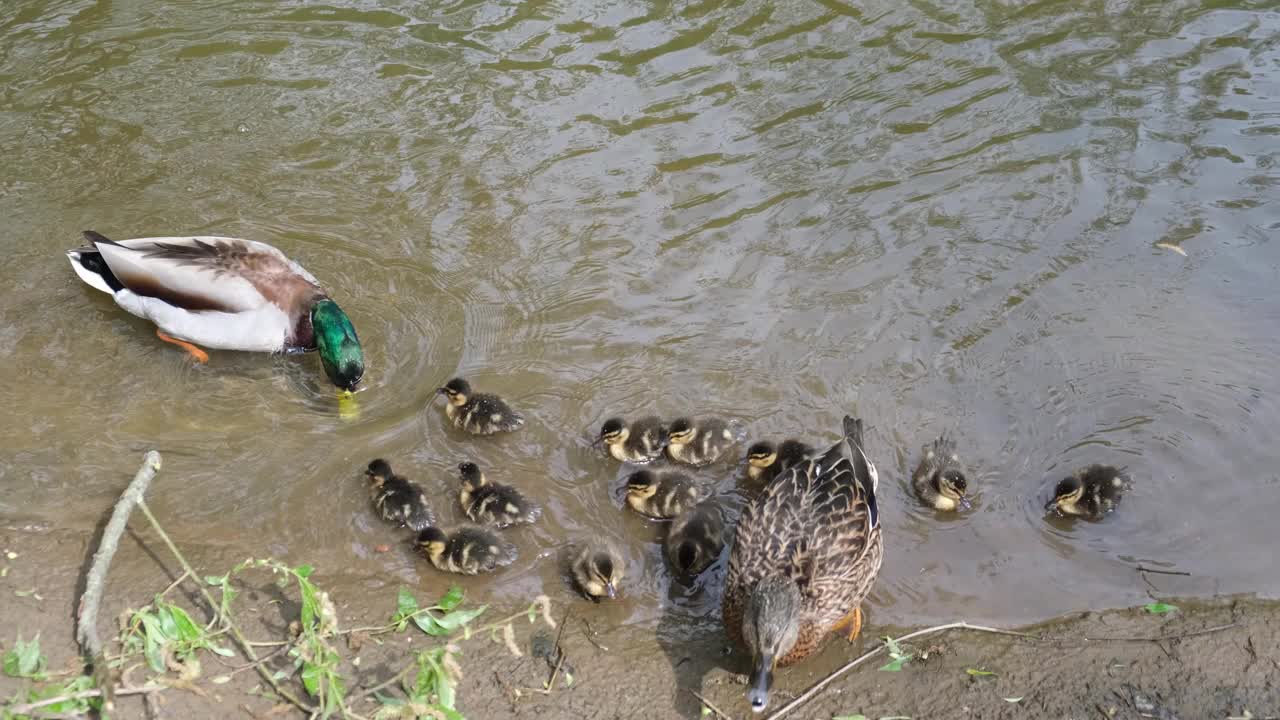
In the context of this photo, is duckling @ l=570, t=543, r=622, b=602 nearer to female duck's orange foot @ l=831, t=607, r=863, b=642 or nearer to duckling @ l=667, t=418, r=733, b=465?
duckling @ l=667, t=418, r=733, b=465

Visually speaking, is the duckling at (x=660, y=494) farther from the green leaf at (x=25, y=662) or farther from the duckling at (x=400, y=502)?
the green leaf at (x=25, y=662)

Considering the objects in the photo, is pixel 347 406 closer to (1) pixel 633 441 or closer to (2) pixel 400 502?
(2) pixel 400 502

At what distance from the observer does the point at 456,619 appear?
10.9 ft

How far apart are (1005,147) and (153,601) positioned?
15.3ft

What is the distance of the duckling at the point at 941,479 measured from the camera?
3.80 m

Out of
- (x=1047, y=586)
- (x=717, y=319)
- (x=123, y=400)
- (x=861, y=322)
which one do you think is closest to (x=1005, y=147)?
(x=861, y=322)

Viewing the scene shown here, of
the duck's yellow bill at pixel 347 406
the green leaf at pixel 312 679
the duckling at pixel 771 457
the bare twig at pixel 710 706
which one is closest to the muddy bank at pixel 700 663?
the bare twig at pixel 710 706

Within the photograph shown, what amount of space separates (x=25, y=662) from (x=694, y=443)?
228 centimetres

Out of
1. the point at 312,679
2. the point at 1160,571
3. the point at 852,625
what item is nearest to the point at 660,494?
the point at 852,625

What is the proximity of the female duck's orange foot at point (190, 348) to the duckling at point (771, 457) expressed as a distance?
2.44m

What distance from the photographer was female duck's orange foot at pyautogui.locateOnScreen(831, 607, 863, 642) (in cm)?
346

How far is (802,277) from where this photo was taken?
496 cm

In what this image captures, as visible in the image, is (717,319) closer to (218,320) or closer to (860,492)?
(860,492)

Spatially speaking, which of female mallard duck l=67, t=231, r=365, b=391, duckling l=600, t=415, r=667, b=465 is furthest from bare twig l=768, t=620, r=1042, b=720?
female mallard duck l=67, t=231, r=365, b=391
